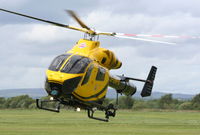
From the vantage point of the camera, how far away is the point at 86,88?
2869cm

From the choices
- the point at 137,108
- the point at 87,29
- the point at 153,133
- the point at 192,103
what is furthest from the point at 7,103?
the point at 87,29

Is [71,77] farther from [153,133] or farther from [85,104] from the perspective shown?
[153,133]

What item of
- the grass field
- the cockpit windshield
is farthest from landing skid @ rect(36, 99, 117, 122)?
the grass field

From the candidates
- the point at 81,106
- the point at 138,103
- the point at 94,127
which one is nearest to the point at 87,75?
the point at 81,106

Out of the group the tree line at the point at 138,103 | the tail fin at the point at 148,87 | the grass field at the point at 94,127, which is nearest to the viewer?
the tail fin at the point at 148,87

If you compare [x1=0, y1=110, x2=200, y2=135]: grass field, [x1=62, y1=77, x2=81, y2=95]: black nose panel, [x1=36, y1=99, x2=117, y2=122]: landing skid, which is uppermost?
[x1=62, y1=77, x2=81, y2=95]: black nose panel

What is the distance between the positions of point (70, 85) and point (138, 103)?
285 ft

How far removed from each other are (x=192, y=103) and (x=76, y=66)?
89.2 meters

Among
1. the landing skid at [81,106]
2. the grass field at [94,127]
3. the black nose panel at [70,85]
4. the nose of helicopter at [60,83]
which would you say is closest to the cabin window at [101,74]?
the landing skid at [81,106]

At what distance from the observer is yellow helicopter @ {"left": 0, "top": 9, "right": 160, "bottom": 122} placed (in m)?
27.2

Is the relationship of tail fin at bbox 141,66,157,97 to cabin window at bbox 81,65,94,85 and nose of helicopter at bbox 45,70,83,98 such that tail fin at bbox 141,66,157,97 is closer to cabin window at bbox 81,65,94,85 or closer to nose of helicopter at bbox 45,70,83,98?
cabin window at bbox 81,65,94,85

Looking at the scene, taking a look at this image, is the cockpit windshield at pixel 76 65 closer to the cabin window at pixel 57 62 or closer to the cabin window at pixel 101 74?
the cabin window at pixel 57 62

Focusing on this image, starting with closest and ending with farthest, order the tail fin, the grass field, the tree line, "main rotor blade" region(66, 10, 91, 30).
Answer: "main rotor blade" region(66, 10, 91, 30) → the tail fin → the grass field → the tree line

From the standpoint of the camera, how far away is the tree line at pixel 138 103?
111m
